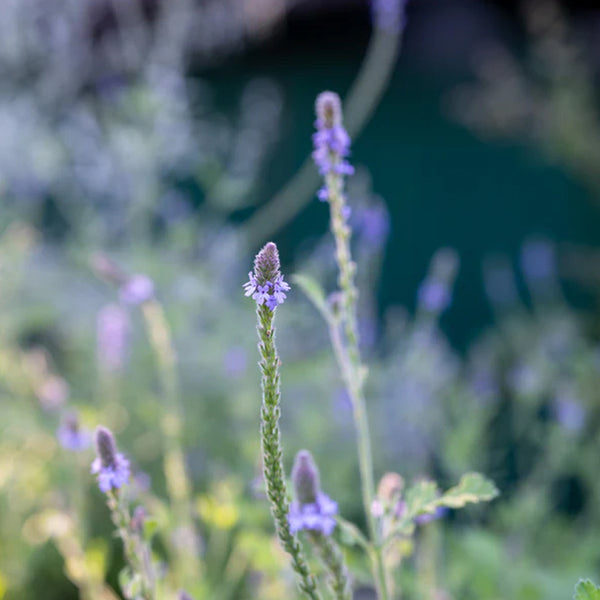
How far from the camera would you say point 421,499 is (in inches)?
42.5

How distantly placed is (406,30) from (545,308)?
2.14m

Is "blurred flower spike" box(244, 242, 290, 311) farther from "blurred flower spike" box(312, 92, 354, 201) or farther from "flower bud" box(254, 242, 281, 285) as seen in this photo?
"blurred flower spike" box(312, 92, 354, 201)

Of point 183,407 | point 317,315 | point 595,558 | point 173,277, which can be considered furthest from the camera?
point 317,315

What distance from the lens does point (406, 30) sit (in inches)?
221

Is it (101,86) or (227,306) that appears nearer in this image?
(227,306)

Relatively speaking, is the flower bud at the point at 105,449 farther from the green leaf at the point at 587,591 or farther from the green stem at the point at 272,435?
the green leaf at the point at 587,591

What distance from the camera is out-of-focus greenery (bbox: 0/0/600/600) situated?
2.20 meters

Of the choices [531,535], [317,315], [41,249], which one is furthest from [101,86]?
[531,535]

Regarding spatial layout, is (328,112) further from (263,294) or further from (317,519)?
(317,519)

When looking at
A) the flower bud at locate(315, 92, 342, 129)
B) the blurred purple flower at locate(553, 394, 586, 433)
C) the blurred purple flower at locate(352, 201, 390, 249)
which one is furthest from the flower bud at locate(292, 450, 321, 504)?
the blurred purple flower at locate(553, 394, 586, 433)

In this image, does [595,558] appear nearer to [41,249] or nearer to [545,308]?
[545,308]

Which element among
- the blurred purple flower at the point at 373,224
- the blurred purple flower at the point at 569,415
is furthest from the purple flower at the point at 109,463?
the blurred purple flower at the point at 569,415

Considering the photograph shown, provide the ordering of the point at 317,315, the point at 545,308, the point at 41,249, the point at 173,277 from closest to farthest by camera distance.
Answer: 1. the point at 173,277
2. the point at 317,315
3. the point at 41,249
4. the point at 545,308

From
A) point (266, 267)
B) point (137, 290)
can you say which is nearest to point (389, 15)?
point (137, 290)
